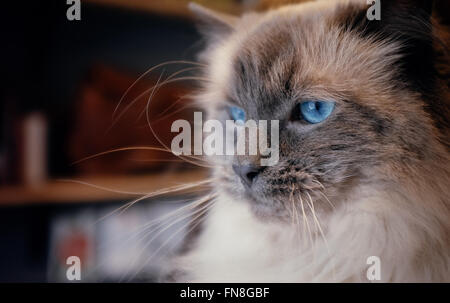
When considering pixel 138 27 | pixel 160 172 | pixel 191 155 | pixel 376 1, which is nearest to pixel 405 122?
pixel 376 1

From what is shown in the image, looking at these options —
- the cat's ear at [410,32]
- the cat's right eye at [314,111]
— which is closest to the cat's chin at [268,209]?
the cat's right eye at [314,111]

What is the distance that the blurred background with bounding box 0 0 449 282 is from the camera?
1.07m

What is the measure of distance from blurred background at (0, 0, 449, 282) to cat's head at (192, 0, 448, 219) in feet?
1.14

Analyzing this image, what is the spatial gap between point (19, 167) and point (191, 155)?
652 millimetres

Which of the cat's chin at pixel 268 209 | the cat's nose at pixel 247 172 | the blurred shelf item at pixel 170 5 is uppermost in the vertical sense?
the blurred shelf item at pixel 170 5

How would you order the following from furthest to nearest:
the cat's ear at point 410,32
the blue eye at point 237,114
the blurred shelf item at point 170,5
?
the blurred shelf item at point 170,5
the blue eye at point 237,114
the cat's ear at point 410,32

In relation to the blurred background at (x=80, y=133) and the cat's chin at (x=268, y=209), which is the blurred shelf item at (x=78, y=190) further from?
the cat's chin at (x=268, y=209)

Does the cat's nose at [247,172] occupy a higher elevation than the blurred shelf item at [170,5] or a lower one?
lower

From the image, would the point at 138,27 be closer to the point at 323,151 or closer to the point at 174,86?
the point at 174,86

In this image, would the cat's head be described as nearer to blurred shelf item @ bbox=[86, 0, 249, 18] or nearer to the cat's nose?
the cat's nose

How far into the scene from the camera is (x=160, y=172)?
1.21m

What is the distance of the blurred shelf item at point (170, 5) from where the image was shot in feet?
3.47

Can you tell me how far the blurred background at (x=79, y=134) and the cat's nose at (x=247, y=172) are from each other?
34 centimetres

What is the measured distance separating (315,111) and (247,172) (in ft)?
0.45
